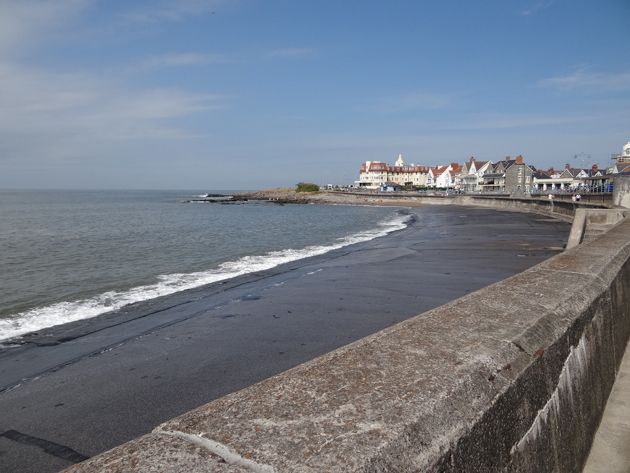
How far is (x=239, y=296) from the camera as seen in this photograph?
32.4 ft

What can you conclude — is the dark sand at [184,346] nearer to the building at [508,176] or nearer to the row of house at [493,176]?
the row of house at [493,176]

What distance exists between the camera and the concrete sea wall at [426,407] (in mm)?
1342

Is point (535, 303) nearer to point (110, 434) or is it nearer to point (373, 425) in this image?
point (373, 425)

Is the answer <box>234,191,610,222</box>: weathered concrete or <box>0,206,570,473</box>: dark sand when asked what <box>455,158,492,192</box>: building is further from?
<box>0,206,570,473</box>: dark sand

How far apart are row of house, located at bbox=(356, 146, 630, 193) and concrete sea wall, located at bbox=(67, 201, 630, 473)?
4662 centimetres

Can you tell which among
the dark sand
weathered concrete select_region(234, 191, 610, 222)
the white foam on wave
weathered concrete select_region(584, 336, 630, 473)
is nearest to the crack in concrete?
weathered concrete select_region(584, 336, 630, 473)

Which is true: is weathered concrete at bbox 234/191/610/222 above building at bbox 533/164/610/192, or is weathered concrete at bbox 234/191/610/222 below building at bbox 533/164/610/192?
below

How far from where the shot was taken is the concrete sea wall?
1342 mm

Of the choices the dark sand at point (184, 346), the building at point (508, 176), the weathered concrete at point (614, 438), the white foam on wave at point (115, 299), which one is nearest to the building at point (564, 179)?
the building at point (508, 176)

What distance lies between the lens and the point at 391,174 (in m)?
163

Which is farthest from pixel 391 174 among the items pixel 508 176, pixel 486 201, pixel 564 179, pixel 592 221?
pixel 592 221

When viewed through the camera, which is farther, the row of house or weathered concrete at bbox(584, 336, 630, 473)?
the row of house

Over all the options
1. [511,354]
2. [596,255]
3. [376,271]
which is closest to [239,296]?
[376,271]

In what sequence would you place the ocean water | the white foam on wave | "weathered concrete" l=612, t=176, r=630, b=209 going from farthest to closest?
1. "weathered concrete" l=612, t=176, r=630, b=209
2. the ocean water
3. the white foam on wave
